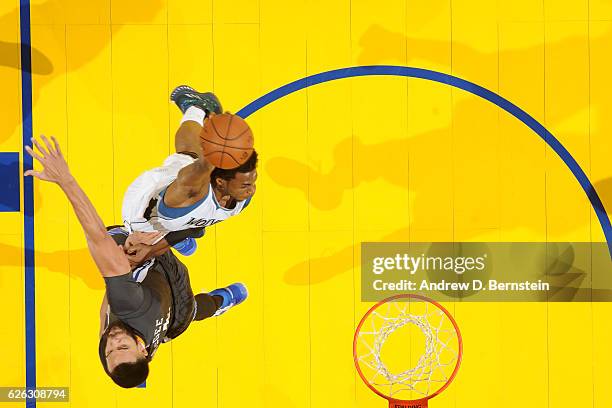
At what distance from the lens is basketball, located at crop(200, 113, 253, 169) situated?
3.27 metres

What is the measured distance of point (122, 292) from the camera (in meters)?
3.46

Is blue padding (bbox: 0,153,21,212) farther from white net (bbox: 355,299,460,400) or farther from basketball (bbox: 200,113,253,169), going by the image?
white net (bbox: 355,299,460,400)

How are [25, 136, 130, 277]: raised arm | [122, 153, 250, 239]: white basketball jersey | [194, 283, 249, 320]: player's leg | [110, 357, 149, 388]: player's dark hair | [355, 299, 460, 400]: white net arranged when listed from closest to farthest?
[25, 136, 130, 277]: raised arm, [110, 357, 149, 388]: player's dark hair, [122, 153, 250, 239]: white basketball jersey, [194, 283, 249, 320]: player's leg, [355, 299, 460, 400]: white net

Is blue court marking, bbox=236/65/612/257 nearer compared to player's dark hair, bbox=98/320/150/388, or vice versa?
player's dark hair, bbox=98/320/150/388

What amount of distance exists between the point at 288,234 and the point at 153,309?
1038 millimetres

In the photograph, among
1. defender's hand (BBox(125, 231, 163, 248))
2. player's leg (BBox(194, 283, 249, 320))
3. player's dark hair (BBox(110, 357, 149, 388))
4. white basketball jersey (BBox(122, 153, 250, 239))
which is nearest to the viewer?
player's dark hair (BBox(110, 357, 149, 388))

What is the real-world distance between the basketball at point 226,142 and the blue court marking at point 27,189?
1537 millimetres

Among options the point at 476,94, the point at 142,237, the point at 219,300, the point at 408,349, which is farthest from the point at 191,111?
the point at 408,349

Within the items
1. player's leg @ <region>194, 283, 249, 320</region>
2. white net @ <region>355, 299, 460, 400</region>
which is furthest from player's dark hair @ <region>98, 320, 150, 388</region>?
white net @ <region>355, 299, 460, 400</region>

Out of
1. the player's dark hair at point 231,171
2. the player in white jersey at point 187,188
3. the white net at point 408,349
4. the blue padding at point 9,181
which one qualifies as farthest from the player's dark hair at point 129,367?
the white net at point 408,349

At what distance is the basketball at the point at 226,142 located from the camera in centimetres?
327

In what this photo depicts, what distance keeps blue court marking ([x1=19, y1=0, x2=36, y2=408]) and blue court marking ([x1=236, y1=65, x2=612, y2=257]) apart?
1.40 metres

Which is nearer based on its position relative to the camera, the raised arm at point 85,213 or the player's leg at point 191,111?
the raised arm at point 85,213

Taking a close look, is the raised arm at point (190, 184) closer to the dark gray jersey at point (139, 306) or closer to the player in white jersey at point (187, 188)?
the player in white jersey at point (187, 188)
